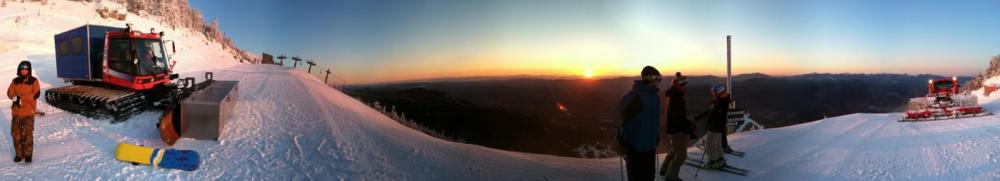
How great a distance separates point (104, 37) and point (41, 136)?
565 cm

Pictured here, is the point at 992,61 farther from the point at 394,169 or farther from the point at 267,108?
the point at 267,108

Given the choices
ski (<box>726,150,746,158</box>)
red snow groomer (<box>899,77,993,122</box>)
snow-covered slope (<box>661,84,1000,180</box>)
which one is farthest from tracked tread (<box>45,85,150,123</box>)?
red snow groomer (<box>899,77,993,122</box>)

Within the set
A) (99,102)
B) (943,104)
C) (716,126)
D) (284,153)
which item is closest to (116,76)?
(99,102)

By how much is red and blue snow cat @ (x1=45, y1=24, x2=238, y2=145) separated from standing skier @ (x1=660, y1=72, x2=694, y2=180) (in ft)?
28.9

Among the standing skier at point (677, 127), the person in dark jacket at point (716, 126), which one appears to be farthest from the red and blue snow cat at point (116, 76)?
the person in dark jacket at point (716, 126)

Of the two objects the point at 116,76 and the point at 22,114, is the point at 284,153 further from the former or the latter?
the point at 116,76

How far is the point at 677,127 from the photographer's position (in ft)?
24.0

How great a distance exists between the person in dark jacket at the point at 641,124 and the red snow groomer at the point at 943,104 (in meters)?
10.1

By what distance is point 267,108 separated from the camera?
13266 mm

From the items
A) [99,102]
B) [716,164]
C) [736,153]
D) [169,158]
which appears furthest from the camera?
[99,102]

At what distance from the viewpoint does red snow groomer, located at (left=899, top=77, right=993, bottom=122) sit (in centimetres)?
1212

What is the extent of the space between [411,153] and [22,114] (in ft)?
19.7

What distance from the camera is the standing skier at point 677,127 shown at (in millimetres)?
7285

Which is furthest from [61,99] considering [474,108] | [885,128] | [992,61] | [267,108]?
[992,61]
